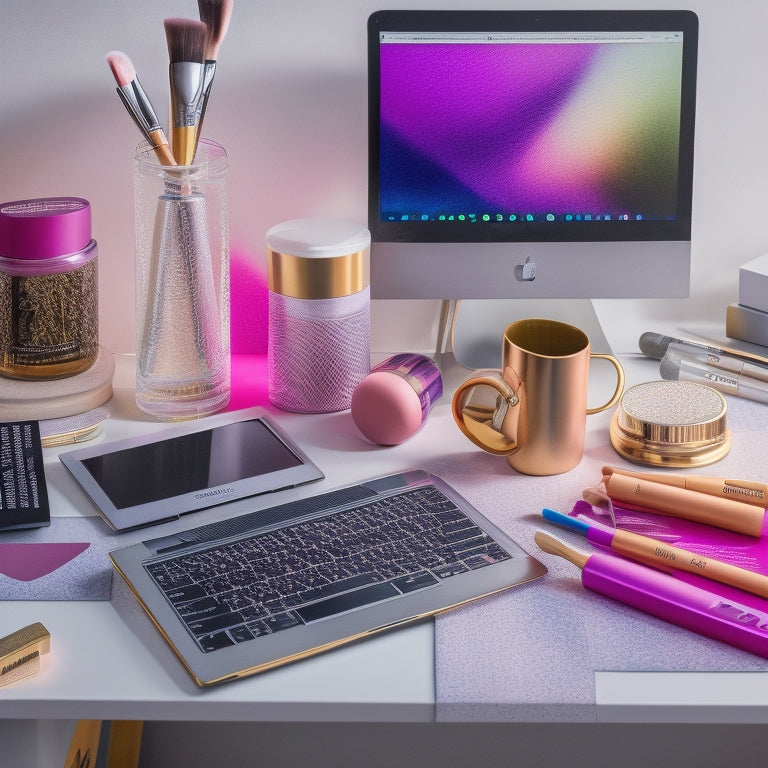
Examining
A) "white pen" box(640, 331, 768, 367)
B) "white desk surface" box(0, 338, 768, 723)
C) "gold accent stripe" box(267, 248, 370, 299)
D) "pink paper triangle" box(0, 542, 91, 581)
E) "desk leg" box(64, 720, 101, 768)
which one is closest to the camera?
"white desk surface" box(0, 338, 768, 723)

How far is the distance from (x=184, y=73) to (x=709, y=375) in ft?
2.05

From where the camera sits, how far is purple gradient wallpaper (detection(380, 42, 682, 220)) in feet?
3.48

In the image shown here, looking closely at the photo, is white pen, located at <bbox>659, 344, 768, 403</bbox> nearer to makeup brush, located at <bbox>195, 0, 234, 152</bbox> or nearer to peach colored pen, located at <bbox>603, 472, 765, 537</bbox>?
peach colored pen, located at <bbox>603, 472, 765, 537</bbox>

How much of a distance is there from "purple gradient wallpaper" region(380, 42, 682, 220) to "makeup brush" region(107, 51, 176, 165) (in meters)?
0.24

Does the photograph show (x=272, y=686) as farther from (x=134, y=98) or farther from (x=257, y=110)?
(x=257, y=110)

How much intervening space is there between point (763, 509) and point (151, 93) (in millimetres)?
774

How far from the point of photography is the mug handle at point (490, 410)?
92cm

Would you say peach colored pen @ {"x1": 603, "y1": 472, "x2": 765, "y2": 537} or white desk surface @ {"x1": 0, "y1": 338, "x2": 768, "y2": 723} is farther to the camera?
peach colored pen @ {"x1": 603, "y1": 472, "x2": 765, "y2": 537}

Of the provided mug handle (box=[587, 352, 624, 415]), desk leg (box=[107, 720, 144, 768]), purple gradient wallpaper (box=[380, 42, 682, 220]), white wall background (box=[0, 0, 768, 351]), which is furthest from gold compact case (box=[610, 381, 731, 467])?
desk leg (box=[107, 720, 144, 768])

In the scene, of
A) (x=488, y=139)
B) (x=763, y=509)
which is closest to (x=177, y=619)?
(x=763, y=509)

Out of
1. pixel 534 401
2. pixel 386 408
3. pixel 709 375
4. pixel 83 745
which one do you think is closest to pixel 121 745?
pixel 83 745

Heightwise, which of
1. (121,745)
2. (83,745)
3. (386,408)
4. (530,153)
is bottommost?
(121,745)

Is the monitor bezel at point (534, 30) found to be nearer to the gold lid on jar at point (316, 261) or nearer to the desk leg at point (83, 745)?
the gold lid on jar at point (316, 261)

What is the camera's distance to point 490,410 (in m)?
0.96
